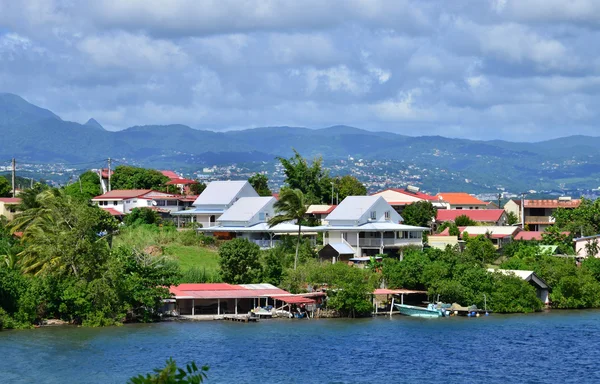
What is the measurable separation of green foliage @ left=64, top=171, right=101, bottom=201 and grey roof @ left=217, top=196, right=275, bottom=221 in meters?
16.5

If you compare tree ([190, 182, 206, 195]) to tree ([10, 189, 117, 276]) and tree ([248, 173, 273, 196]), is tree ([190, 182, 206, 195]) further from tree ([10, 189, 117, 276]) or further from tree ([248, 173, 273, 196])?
tree ([10, 189, 117, 276])

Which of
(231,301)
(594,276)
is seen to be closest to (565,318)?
(594,276)

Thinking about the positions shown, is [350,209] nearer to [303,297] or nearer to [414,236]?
[414,236]

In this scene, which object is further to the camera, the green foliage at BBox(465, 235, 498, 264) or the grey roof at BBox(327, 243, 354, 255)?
the green foliage at BBox(465, 235, 498, 264)

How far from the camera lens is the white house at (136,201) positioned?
89500 millimetres

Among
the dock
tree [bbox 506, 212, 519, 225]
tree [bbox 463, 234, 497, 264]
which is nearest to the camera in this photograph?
the dock

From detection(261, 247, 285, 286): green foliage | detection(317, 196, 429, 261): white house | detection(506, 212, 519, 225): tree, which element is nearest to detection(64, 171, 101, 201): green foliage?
detection(317, 196, 429, 261): white house

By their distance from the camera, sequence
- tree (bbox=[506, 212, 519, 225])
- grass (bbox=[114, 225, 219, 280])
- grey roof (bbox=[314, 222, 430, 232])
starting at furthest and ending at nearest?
1. tree (bbox=[506, 212, 519, 225])
2. grey roof (bbox=[314, 222, 430, 232])
3. grass (bbox=[114, 225, 219, 280])

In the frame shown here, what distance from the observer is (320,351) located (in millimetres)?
45781

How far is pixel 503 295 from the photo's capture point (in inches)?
2413

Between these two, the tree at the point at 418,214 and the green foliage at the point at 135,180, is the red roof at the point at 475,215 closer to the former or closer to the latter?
the tree at the point at 418,214

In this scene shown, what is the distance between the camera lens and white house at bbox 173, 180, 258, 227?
85.2 m

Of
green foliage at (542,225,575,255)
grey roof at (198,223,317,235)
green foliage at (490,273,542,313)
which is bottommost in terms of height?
green foliage at (490,273,542,313)

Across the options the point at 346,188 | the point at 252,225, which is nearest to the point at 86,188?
the point at 252,225
